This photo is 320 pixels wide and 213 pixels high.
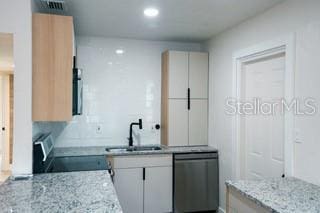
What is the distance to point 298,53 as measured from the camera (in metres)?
2.40

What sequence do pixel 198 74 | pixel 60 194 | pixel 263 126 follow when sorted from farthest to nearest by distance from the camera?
1. pixel 198 74
2. pixel 263 126
3. pixel 60 194

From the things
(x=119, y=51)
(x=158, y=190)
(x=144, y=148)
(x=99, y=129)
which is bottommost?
(x=158, y=190)

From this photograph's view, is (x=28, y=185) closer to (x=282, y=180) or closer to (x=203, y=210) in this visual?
(x=282, y=180)

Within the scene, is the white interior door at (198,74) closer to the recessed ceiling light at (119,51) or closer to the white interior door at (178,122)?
the white interior door at (178,122)

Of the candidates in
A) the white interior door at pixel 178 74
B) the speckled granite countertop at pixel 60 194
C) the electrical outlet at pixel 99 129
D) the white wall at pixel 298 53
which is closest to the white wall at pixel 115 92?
the electrical outlet at pixel 99 129

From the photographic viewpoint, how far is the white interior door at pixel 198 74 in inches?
162

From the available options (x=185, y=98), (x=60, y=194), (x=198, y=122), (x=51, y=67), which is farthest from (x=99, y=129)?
(x=60, y=194)

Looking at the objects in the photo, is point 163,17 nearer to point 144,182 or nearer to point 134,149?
point 134,149

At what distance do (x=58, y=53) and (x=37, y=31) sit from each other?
25 cm

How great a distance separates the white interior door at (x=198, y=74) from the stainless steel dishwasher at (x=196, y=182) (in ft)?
3.00

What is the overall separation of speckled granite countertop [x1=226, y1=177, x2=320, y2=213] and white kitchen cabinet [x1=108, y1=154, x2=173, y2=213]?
1523 mm

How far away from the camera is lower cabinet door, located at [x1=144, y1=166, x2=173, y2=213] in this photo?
12.0 feet

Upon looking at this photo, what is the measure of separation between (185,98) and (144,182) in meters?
1.33

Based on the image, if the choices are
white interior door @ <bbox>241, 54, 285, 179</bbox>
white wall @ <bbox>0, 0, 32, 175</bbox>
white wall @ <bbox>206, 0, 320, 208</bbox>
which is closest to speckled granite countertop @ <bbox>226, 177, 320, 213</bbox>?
white wall @ <bbox>206, 0, 320, 208</bbox>
